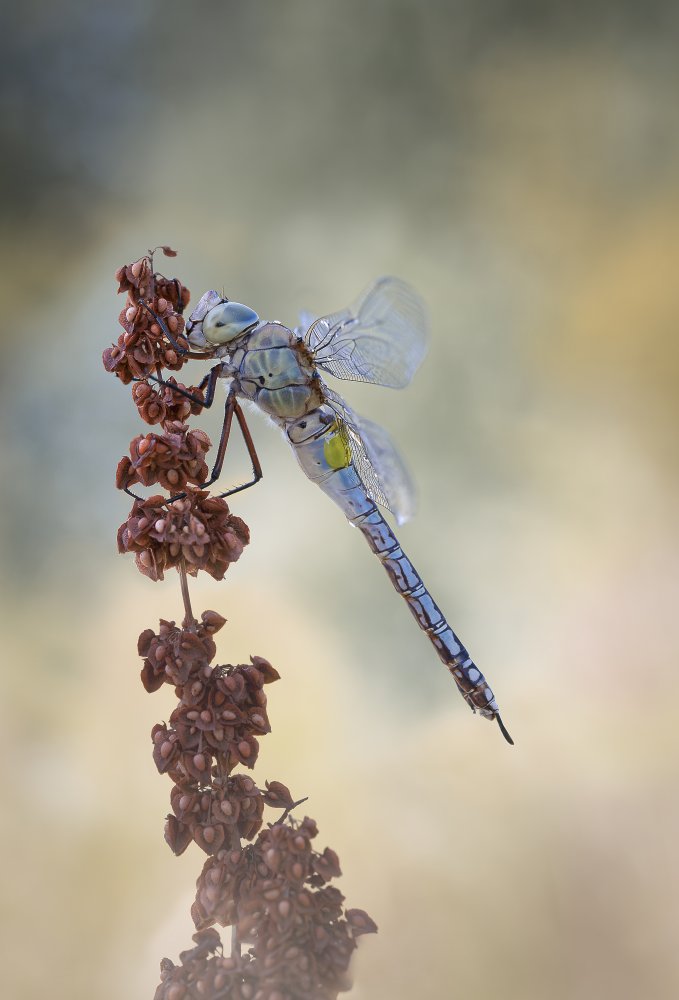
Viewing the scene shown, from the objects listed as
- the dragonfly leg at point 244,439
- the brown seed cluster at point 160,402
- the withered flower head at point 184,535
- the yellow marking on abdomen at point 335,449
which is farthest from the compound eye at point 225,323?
the withered flower head at point 184,535

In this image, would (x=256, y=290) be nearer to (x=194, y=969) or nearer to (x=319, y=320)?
(x=319, y=320)

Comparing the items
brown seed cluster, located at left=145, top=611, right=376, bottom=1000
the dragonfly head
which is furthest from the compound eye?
brown seed cluster, located at left=145, top=611, right=376, bottom=1000

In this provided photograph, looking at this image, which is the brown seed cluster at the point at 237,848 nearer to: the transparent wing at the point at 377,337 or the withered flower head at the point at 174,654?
the withered flower head at the point at 174,654

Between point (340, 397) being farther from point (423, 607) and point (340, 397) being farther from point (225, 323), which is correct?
point (423, 607)

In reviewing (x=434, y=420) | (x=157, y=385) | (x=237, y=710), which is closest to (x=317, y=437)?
(x=157, y=385)

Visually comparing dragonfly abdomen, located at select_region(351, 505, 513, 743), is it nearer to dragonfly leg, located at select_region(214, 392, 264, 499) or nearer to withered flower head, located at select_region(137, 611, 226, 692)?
dragonfly leg, located at select_region(214, 392, 264, 499)

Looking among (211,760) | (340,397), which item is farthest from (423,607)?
(211,760)
